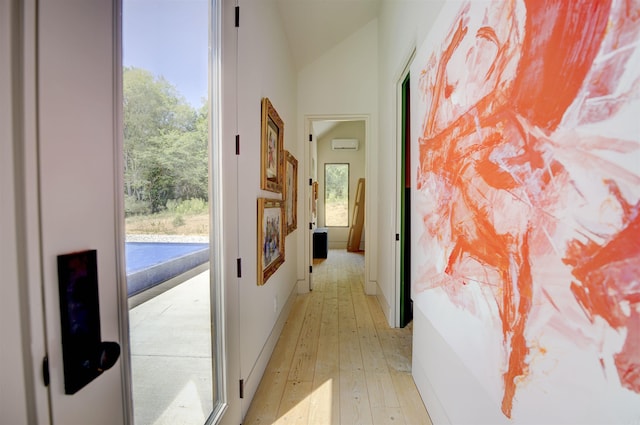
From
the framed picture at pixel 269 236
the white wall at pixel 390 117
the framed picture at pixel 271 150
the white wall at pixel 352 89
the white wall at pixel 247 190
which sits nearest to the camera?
the white wall at pixel 247 190

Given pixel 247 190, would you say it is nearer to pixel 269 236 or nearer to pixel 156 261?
pixel 269 236

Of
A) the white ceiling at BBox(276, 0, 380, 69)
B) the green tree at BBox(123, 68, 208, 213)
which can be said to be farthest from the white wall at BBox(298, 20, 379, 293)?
the green tree at BBox(123, 68, 208, 213)

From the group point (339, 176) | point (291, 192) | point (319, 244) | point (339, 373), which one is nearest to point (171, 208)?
point (339, 373)

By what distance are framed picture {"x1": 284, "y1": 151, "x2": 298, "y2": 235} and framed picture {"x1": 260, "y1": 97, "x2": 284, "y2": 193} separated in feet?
0.96

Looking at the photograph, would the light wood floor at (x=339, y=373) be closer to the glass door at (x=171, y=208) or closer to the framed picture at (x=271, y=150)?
the glass door at (x=171, y=208)

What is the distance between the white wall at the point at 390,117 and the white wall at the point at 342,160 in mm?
3678

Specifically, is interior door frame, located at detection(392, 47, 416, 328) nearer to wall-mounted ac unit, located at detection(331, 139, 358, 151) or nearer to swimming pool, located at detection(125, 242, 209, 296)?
swimming pool, located at detection(125, 242, 209, 296)

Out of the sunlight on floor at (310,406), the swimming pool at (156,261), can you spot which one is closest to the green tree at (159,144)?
the swimming pool at (156,261)

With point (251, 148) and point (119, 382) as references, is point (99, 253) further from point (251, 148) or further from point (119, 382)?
point (251, 148)

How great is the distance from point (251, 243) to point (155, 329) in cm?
86

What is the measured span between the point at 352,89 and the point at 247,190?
2.59m

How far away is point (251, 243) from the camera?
5.60 feet

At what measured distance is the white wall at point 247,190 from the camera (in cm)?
137

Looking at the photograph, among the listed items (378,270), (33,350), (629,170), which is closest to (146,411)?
(33,350)
